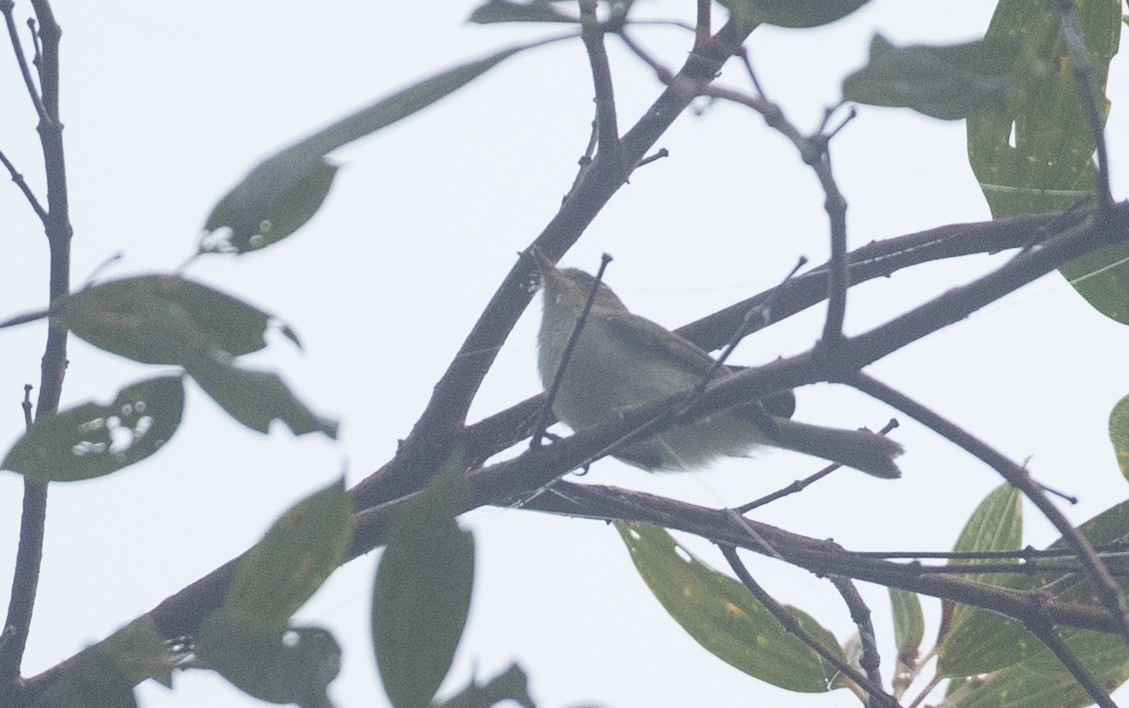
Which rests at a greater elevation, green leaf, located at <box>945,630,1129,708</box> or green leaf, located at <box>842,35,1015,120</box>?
green leaf, located at <box>842,35,1015,120</box>

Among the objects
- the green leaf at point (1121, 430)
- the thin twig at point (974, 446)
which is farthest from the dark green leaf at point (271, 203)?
the green leaf at point (1121, 430)

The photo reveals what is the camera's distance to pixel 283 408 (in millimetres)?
1153

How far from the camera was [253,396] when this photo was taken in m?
1.15

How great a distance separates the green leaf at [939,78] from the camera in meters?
1.26

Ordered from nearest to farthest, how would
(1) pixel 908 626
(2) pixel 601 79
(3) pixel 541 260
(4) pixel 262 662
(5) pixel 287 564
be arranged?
1. (4) pixel 262 662
2. (5) pixel 287 564
3. (2) pixel 601 79
4. (3) pixel 541 260
5. (1) pixel 908 626

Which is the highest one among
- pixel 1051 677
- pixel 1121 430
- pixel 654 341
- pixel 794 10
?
pixel 654 341

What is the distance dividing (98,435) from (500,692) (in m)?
0.62

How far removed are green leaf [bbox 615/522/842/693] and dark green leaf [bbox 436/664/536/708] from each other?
1.48 m

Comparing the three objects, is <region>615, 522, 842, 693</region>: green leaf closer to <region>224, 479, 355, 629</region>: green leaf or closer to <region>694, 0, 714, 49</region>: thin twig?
<region>694, 0, 714, 49</region>: thin twig

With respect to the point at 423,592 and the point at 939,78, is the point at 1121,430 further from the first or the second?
the point at 423,592

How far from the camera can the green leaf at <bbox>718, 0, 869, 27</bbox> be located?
4.25 feet

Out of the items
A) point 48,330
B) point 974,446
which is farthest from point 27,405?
point 974,446

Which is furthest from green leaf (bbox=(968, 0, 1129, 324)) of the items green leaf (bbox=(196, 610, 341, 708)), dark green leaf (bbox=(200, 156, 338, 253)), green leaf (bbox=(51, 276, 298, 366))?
green leaf (bbox=(196, 610, 341, 708))

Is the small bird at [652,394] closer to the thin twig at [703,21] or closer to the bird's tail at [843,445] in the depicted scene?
the bird's tail at [843,445]
